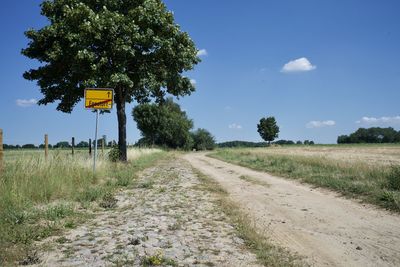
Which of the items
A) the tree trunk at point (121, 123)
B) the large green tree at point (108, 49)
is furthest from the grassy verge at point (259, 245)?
the tree trunk at point (121, 123)

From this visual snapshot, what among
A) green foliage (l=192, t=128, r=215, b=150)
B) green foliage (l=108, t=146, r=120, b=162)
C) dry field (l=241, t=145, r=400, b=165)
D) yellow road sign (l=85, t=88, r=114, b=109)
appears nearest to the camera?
yellow road sign (l=85, t=88, r=114, b=109)

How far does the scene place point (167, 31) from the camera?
23.1 m

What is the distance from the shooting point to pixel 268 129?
115 m

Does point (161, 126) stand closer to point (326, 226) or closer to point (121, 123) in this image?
point (121, 123)

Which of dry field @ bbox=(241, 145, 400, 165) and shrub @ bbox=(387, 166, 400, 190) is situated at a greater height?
dry field @ bbox=(241, 145, 400, 165)

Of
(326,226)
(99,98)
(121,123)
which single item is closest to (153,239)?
(326,226)

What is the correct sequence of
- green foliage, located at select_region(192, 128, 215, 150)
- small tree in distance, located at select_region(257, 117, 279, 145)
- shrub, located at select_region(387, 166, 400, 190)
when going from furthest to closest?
small tree in distance, located at select_region(257, 117, 279, 145)
green foliage, located at select_region(192, 128, 215, 150)
shrub, located at select_region(387, 166, 400, 190)

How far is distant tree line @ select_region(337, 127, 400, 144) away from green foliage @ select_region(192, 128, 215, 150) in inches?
2696

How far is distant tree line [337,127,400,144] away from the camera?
5637 inches

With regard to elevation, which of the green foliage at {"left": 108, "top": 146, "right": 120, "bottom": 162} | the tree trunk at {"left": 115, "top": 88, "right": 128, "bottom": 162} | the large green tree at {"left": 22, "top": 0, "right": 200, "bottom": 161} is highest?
the large green tree at {"left": 22, "top": 0, "right": 200, "bottom": 161}

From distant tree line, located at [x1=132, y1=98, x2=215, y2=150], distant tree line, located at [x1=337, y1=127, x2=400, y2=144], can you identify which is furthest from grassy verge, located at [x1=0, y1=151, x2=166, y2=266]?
distant tree line, located at [x1=337, y1=127, x2=400, y2=144]

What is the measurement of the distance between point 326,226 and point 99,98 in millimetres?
10617

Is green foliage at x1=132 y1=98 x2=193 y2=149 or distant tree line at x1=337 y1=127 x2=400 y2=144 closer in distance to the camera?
green foliage at x1=132 y1=98 x2=193 y2=149

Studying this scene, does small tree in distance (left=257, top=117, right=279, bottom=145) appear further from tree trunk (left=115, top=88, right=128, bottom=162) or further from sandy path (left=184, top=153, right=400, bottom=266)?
sandy path (left=184, top=153, right=400, bottom=266)
